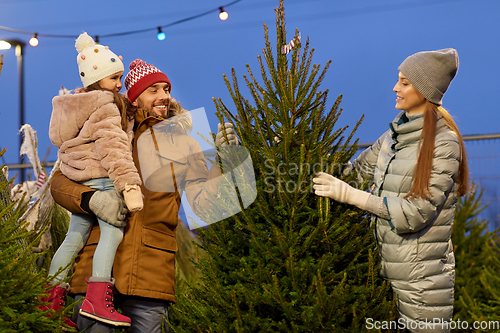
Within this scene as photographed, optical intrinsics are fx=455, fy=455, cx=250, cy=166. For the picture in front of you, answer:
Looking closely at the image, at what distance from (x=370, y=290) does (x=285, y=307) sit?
17.6 inches

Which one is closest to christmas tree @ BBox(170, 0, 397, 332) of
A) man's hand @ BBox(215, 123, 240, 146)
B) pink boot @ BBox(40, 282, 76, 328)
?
man's hand @ BBox(215, 123, 240, 146)

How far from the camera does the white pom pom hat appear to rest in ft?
8.73

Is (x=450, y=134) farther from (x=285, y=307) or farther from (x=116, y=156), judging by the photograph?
(x=116, y=156)

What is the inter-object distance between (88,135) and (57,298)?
89cm

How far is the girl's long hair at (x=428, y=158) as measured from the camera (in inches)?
92.7

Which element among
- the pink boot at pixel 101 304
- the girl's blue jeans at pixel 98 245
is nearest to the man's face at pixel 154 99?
the girl's blue jeans at pixel 98 245

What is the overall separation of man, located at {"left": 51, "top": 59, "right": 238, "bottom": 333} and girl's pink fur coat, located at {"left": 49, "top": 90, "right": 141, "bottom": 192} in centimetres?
13

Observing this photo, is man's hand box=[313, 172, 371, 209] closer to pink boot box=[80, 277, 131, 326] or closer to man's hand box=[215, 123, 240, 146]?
man's hand box=[215, 123, 240, 146]

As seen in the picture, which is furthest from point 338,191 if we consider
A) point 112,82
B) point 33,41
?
point 33,41

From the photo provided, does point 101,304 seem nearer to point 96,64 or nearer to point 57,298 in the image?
point 57,298

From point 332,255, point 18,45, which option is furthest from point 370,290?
point 18,45

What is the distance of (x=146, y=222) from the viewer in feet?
8.33

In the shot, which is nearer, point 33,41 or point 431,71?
point 431,71

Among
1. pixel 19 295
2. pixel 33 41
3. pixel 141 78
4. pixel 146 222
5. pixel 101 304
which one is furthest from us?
pixel 33 41
